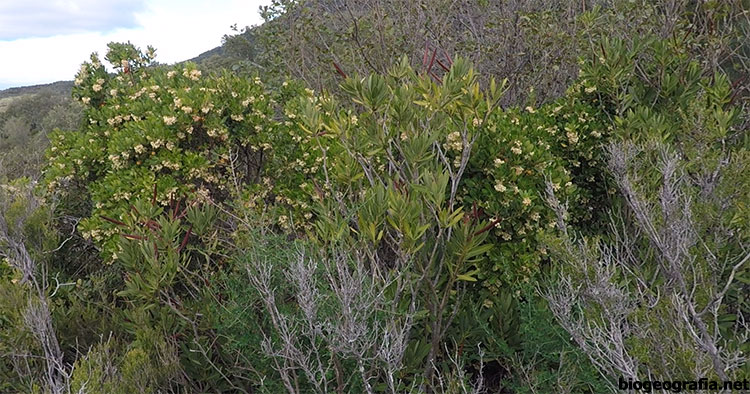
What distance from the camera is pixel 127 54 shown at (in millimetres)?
5547

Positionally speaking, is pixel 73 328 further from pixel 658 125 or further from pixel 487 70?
pixel 487 70

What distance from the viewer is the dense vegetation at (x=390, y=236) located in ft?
8.95

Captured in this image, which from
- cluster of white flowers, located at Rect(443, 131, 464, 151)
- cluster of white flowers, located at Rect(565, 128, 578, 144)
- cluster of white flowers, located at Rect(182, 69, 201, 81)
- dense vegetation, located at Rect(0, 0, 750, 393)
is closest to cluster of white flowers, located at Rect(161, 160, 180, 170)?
dense vegetation, located at Rect(0, 0, 750, 393)

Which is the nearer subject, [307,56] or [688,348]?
[688,348]

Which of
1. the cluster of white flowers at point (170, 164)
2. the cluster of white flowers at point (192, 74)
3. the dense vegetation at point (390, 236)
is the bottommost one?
the dense vegetation at point (390, 236)

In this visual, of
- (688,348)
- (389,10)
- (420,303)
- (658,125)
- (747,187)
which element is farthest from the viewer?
(389,10)

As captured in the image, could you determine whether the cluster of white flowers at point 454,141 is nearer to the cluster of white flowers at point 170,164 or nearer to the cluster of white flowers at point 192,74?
the cluster of white flowers at point 170,164

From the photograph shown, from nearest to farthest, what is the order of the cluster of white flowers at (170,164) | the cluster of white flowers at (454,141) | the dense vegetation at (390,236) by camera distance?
the dense vegetation at (390,236) → the cluster of white flowers at (454,141) → the cluster of white flowers at (170,164)

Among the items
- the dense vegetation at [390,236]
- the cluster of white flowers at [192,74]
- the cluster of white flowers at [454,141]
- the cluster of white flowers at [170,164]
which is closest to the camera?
the dense vegetation at [390,236]

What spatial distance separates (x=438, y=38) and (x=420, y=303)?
4.64 meters

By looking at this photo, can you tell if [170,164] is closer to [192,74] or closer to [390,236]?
[192,74]

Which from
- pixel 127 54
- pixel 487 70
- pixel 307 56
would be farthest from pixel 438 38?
pixel 127 54

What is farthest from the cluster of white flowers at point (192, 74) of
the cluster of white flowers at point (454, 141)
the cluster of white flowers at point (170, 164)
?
the cluster of white flowers at point (454, 141)

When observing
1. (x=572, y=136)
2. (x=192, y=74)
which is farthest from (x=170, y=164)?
(x=572, y=136)
